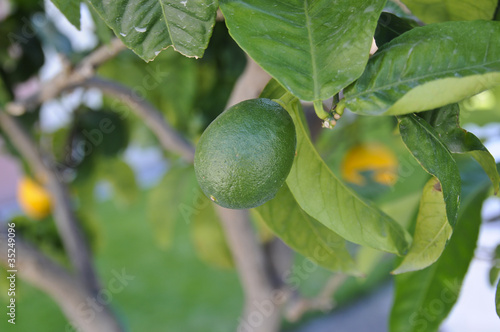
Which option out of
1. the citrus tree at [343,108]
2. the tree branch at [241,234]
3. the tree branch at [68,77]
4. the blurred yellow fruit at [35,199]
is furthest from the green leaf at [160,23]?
the blurred yellow fruit at [35,199]

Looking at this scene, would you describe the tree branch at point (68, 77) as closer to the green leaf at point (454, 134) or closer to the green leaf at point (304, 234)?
the green leaf at point (304, 234)

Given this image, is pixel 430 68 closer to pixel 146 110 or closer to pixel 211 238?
pixel 146 110

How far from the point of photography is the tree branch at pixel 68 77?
71 centimetres

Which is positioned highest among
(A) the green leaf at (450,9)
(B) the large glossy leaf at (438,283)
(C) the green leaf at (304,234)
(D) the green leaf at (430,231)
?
(A) the green leaf at (450,9)

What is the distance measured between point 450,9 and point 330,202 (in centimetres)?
18

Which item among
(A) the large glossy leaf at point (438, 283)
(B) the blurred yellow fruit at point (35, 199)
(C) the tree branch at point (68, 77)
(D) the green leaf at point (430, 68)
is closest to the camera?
(D) the green leaf at point (430, 68)

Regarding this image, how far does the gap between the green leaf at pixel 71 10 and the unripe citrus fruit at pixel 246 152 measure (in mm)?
162

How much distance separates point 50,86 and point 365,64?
2.28ft

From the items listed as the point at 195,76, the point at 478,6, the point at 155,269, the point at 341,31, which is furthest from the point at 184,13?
the point at 155,269

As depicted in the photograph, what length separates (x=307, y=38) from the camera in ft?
1.04

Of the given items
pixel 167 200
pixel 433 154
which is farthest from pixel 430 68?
pixel 167 200

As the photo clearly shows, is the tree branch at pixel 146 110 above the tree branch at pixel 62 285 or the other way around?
above

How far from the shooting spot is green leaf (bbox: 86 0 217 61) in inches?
12.6

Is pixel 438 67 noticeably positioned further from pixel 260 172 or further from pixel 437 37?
pixel 260 172
